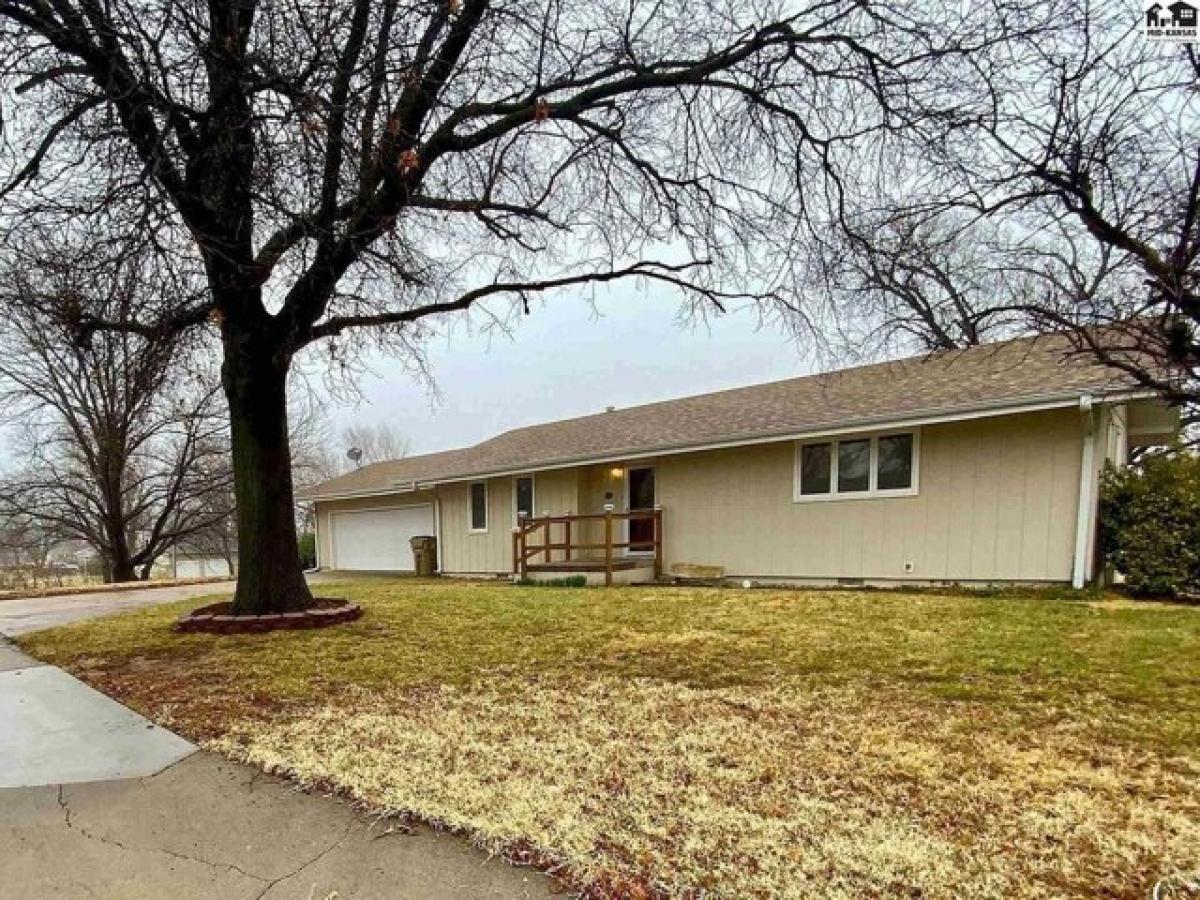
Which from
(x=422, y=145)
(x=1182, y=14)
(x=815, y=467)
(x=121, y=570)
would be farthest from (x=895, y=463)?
(x=121, y=570)

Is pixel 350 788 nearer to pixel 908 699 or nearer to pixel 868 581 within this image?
pixel 908 699

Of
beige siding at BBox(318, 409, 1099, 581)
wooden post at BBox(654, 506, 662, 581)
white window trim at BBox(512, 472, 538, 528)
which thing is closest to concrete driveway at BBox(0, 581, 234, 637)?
white window trim at BBox(512, 472, 538, 528)

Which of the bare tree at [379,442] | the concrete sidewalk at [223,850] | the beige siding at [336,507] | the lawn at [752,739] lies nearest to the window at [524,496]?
the beige siding at [336,507]

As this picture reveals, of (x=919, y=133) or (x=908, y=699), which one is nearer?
(x=908, y=699)

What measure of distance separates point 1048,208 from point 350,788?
4.12 metres

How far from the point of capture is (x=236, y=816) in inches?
98.6

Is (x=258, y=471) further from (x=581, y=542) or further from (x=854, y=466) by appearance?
(x=854, y=466)

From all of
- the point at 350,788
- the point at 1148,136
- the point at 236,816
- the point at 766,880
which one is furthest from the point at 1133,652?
the point at 236,816

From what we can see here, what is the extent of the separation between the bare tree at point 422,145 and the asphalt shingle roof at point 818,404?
7.86 feet

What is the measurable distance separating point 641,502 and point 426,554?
6366 mm

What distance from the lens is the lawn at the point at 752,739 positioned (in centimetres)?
201

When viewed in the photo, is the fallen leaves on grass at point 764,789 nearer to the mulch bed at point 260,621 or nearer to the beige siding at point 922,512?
the mulch bed at point 260,621

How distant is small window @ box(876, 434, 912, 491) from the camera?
900 cm

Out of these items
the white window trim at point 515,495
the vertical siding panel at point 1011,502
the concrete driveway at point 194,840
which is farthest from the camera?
the white window trim at point 515,495
